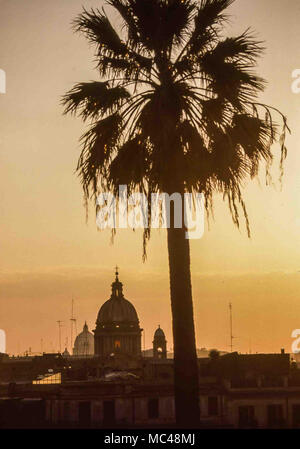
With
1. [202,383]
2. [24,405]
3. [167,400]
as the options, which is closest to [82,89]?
[24,405]

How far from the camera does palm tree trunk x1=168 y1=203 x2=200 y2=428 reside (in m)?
9.16

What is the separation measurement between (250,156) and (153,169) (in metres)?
1.32

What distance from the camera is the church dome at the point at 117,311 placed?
11500 cm

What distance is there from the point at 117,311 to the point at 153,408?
85112 mm

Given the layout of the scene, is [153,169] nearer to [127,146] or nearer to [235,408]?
[127,146]

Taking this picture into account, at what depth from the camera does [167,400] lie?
31.2m

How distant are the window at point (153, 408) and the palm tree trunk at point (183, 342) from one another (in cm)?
2203

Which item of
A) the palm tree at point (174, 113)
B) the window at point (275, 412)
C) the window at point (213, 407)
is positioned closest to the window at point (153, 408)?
the window at point (213, 407)

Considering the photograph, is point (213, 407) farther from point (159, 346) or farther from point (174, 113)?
point (159, 346)

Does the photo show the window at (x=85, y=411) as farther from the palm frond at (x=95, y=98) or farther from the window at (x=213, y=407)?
the palm frond at (x=95, y=98)

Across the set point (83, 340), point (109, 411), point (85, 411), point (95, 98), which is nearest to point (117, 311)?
point (83, 340)

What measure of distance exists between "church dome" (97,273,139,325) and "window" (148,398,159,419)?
82.9 meters

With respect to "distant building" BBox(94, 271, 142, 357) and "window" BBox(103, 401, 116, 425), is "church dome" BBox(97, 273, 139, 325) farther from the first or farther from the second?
"window" BBox(103, 401, 116, 425)
